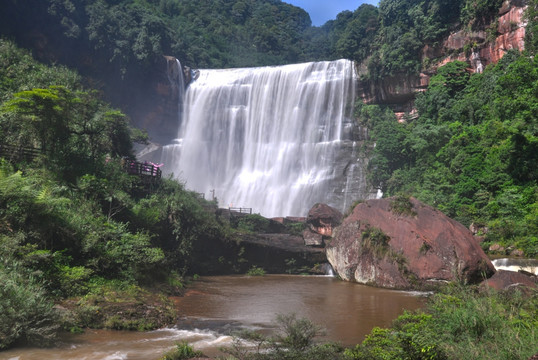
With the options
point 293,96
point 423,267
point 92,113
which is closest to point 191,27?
point 293,96

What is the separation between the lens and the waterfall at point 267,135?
123ft

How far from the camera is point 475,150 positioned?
25.3 m

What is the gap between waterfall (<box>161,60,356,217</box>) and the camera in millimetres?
37406

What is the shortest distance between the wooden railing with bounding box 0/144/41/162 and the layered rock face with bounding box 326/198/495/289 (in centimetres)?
1258

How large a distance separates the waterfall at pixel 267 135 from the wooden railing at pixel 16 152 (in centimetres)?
2125

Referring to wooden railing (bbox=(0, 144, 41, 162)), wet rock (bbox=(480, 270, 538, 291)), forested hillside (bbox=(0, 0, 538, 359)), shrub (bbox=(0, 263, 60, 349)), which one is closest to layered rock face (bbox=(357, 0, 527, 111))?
forested hillside (bbox=(0, 0, 538, 359))

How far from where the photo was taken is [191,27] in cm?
5803

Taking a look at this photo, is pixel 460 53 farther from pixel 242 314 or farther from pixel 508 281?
pixel 242 314

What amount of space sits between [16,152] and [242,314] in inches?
399

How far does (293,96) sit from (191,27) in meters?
24.4

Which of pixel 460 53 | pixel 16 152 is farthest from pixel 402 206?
pixel 460 53

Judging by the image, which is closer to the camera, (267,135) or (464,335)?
(464,335)

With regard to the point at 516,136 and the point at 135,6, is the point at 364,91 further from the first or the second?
the point at 135,6

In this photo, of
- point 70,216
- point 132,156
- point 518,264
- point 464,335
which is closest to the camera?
point 464,335
